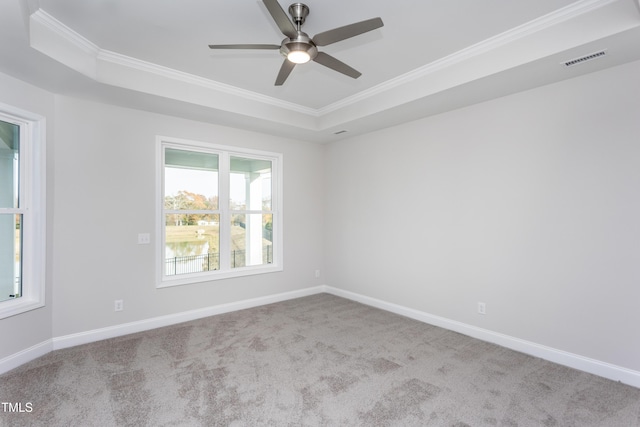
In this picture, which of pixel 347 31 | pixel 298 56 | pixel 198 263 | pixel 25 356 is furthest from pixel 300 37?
pixel 25 356

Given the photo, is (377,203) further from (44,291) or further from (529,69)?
(44,291)

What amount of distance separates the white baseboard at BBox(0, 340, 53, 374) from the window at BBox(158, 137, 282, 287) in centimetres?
115

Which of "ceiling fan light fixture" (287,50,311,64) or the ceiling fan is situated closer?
the ceiling fan

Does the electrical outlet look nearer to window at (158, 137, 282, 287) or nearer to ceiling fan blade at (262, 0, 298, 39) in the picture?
window at (158, 137, 282, 287)

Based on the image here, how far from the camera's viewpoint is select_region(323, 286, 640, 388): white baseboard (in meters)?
2.63

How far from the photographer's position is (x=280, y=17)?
74.8 inches

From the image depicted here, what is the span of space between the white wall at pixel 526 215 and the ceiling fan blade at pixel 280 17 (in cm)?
245

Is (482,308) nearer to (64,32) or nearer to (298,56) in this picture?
(298,56)

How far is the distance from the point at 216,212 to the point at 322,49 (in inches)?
101

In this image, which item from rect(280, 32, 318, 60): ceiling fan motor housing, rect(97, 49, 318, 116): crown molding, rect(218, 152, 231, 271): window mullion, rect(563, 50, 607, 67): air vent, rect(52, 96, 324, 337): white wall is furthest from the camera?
rect(218, 152, 231, 271): window mullion

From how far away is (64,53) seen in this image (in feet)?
8.66

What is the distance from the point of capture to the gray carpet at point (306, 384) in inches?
85.6

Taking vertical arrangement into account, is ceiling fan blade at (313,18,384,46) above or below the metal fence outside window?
above

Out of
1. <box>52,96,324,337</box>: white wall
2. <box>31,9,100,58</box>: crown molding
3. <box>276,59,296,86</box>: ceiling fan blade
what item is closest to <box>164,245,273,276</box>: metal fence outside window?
<box>52,96,324,337</box>: white wall
